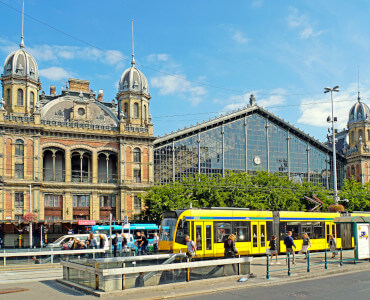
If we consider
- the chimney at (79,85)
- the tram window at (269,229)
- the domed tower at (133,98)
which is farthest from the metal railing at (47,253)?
the chimney at (79,85)

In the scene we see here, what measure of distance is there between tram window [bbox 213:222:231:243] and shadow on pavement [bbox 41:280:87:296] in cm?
1218

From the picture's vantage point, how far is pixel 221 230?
2883cm

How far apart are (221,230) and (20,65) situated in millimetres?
41155

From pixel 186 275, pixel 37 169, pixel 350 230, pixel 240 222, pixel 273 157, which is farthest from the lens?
pixel 273 157

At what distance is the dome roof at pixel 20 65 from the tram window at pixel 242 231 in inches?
1573

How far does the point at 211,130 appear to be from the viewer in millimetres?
68875

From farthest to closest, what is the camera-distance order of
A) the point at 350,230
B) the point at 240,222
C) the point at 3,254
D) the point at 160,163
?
the point at 160,163
the point at 350,230
the point at 240,222
the point at 3,254

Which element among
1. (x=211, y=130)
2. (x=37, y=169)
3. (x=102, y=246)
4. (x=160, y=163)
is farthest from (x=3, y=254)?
(x=211, y=130)

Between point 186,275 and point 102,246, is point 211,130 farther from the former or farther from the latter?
point 186,275

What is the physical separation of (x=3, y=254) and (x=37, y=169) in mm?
31837

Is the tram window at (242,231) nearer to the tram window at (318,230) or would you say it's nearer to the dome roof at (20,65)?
the tram window at (318,230)

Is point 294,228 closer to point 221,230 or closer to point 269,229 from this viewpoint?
point 269,229

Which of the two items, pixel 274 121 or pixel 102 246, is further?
pixel 274 121

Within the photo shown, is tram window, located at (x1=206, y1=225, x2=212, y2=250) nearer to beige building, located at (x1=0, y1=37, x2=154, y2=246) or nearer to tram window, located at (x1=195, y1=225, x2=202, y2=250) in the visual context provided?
tram window, located at (x1=195, y1=225, x2=202, y2=250)
